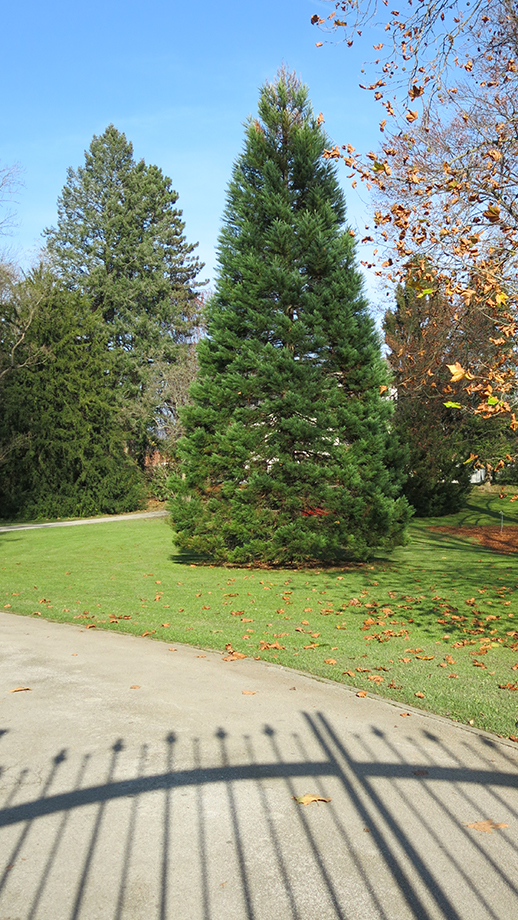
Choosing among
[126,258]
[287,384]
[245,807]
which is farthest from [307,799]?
[126,258]

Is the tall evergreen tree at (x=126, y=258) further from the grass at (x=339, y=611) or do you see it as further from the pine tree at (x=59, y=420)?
the grass at (x=339, y=611)

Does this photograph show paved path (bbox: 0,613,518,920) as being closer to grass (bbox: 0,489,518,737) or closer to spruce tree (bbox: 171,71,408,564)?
grass (bbox: 0,489,518,737)

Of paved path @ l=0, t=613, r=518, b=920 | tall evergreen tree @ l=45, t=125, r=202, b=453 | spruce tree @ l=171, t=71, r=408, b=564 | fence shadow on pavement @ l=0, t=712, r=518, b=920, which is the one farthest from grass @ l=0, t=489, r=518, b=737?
tall evergreen tree @ l=45, t=125, r=202, b=453

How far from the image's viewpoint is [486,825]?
151 inches

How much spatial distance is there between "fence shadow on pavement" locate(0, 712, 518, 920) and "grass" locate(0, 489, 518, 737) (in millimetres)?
1331

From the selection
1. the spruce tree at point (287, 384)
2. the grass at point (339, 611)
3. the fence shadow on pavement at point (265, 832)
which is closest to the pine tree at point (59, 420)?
the grass at point (339, 611)

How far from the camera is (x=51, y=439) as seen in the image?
3569 centimetres

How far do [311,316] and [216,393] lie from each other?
274 cm

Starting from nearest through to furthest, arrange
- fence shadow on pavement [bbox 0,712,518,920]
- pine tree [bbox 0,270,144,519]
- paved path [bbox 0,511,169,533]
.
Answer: fence shadow on pavement [bbox 0,712,518,920] < paved path [bbox 0,511,169,533] < pine tree [bbox 0,270,144,519]

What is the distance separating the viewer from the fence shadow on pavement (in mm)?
3164

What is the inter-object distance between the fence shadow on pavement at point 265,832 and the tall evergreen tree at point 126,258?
1630 inches

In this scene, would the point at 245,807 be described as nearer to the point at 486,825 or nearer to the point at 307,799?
the point at 307,799

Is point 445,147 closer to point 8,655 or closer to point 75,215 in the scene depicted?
point 8,655

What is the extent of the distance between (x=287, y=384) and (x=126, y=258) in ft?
121
